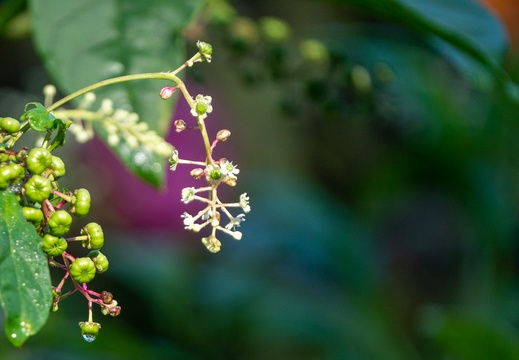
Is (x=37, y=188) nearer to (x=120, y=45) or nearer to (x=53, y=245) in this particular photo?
(x=53, y=245)

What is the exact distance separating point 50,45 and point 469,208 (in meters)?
1.18

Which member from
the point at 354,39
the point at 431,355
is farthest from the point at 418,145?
the point at 431,355

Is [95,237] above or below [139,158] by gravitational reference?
below

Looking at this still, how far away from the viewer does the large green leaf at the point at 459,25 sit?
747mm

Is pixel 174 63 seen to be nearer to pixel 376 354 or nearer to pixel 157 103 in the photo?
pixel 157 103

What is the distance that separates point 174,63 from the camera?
0.69m

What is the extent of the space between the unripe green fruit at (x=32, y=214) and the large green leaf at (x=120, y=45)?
219mm

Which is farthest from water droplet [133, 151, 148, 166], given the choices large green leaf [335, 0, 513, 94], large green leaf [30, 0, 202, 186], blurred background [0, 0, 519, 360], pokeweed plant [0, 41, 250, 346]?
blurred background [0, 0, 519, 360]

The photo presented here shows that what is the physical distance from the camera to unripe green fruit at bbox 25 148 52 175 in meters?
0.42

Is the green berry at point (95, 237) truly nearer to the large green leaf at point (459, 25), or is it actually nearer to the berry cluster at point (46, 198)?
the berry cluster at point (46, 198)

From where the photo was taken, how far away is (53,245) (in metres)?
0.42

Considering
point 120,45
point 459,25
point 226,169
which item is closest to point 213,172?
point 226,169

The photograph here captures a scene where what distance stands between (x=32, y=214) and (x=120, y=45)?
1.01 feet

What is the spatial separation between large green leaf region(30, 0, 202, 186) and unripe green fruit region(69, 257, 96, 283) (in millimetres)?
219
